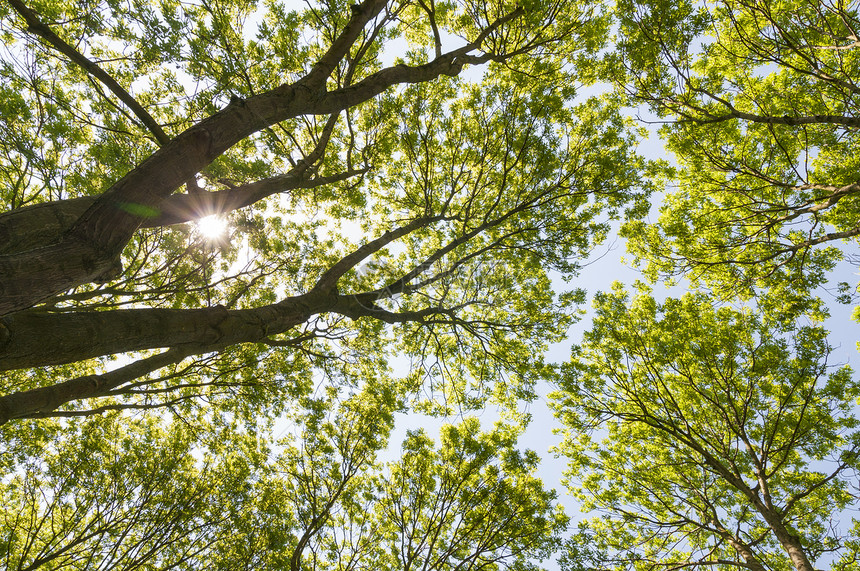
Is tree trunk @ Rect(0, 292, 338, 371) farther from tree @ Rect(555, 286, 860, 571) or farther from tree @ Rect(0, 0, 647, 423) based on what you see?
tree @ Rect(555, 286, 860, 571)

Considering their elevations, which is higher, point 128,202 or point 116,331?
point 128,202

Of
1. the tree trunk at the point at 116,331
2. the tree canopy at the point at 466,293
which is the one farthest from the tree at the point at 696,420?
the tree trunk at the point at 116,331

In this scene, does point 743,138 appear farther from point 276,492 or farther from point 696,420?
point 276,492

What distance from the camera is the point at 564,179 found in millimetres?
8352

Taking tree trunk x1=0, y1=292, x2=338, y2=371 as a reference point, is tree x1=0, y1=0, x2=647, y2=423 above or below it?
above

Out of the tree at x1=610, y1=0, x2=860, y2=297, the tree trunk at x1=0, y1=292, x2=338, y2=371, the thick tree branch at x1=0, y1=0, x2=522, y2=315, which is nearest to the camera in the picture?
the thick tree branch at x1=0, y1=0, x2=522, y2=315

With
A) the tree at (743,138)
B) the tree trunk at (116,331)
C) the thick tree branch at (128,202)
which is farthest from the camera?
the tree at (743,138)

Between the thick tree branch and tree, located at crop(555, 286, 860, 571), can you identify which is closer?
the thick tree branch

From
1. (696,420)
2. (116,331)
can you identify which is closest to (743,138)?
(696,420)

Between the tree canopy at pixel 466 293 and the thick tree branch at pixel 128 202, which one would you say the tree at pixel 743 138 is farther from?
the thick tree branch at pixel 128 202

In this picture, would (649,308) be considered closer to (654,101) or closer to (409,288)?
(654,101)

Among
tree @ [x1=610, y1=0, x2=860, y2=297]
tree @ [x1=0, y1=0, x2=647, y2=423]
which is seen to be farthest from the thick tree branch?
tree @ [x1=610, y1=0, x2=860, y2=297]

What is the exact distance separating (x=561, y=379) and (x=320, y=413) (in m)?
5.75

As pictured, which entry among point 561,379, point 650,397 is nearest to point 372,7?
point 561,379
